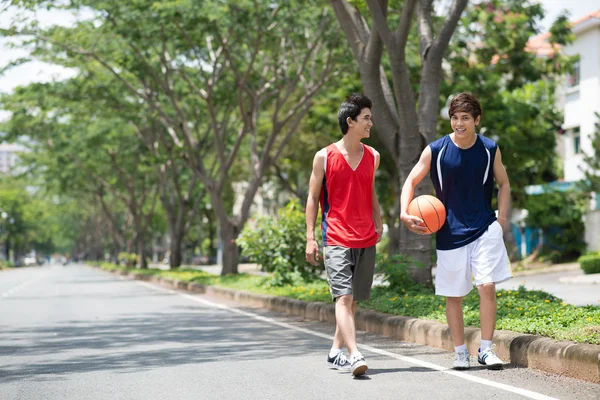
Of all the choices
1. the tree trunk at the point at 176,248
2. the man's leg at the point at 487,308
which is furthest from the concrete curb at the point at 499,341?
the tree trunk at the point at 176,248

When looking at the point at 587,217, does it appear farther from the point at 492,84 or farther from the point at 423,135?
the point at 423,135

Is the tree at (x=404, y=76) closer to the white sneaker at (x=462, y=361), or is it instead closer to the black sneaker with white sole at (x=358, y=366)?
the white sneaker at (x=462, y=361)

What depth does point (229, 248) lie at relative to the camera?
2609 cm

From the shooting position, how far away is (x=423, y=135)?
13570mm

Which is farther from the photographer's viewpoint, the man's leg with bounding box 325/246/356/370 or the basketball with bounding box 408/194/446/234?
the man's leg with bounding box 325/246/356/370

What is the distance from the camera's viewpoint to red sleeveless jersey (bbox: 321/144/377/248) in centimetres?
724

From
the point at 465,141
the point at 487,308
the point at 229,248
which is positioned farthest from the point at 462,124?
the point at 229,248

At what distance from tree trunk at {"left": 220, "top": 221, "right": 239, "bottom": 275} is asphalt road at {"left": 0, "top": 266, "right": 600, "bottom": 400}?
12.1m

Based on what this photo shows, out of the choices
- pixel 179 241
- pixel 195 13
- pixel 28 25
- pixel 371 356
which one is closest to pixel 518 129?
pixel 179 241

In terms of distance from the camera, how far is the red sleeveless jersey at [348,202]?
23.8ft

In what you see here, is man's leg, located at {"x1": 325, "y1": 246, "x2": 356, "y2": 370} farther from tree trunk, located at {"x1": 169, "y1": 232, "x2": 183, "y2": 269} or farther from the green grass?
tree trunk, located at {"x1": 169, "y1": 232, "x2": 183, "y2": 269}

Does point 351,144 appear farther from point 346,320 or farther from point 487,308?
point 487,308

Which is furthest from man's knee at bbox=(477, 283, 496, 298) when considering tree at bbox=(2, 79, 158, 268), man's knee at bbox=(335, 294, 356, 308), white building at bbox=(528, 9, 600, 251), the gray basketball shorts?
white building at bbox=(528, 9, 600, 251)

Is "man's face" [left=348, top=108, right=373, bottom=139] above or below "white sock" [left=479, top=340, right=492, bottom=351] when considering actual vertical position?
above
